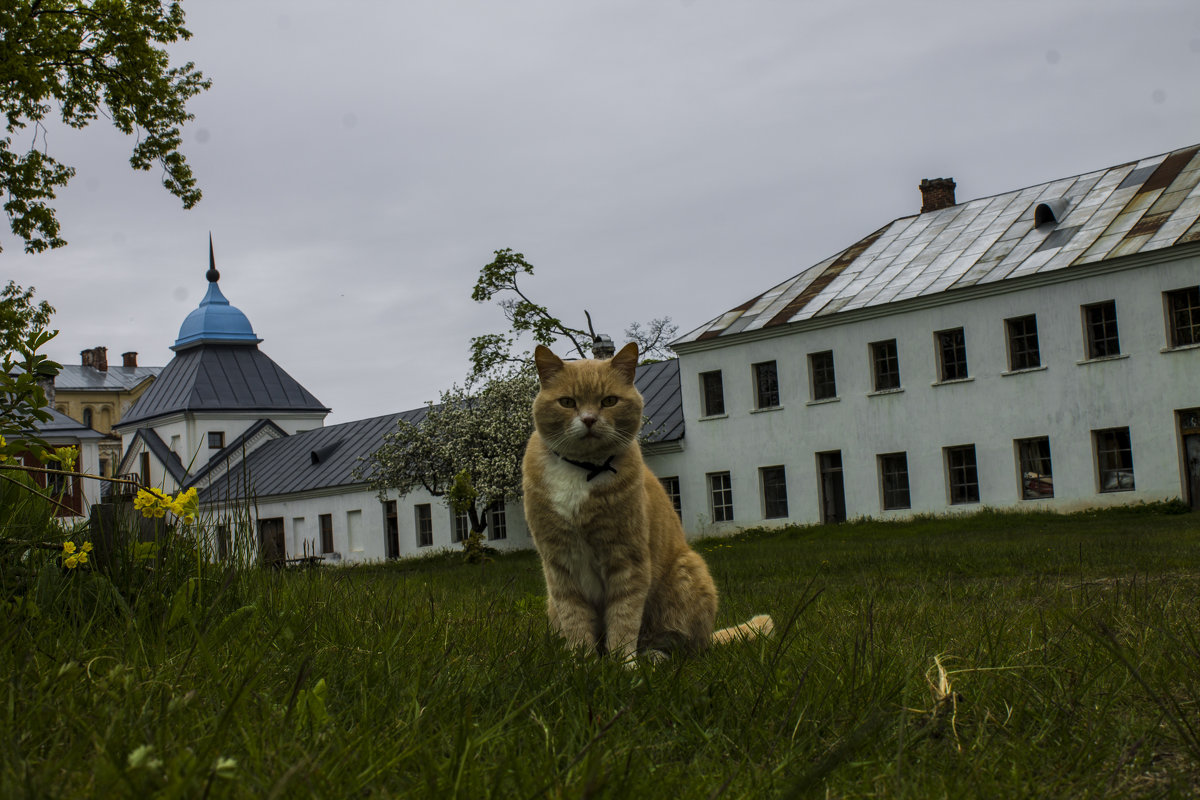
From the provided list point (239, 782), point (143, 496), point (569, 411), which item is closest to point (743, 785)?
point (239, 782)

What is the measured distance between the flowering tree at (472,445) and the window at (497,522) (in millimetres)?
2369

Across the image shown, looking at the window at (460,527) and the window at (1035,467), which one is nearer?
the window at (1035,467)

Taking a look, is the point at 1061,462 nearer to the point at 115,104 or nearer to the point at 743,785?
the point at 115,104

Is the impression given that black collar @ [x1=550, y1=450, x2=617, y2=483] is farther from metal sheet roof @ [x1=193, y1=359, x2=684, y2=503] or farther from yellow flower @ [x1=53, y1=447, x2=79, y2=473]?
metal sheet roof @ [x1=193, y1=359, x2=684, y2=503]

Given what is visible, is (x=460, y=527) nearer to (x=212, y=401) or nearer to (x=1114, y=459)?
(x=212, y=401)

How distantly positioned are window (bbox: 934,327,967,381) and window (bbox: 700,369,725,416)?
746 cm


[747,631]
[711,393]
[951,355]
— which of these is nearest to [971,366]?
[951,355]

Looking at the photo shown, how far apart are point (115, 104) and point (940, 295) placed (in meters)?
20.4

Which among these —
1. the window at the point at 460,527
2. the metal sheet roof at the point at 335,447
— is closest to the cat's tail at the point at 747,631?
the metal sheet roof at the point at 335,447

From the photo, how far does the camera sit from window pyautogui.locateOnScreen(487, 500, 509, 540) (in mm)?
40050

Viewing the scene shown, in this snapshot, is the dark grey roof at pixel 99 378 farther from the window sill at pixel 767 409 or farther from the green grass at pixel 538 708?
the green grass at pixel 538 708

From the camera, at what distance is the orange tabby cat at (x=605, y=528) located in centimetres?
505

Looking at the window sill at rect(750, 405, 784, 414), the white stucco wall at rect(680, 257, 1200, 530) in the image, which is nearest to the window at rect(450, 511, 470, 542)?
the white stucco wall at rect(680, 257, 1200, 530)

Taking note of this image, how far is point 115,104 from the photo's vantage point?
2114 centimetres
